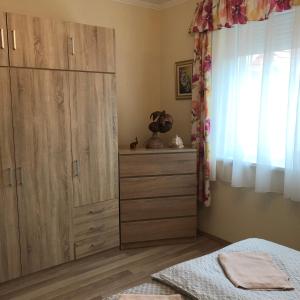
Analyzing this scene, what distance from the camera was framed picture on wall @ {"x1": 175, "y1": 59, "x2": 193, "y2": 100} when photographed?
353cm

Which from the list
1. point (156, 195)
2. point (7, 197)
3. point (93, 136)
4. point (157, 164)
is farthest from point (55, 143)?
point (156, 195)

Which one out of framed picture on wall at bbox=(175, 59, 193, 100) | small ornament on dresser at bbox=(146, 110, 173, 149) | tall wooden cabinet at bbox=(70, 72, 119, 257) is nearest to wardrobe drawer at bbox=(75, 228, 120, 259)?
tall wooden cabinet at bbox=(70, 72, 119, 257)

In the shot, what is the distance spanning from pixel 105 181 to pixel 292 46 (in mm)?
1979

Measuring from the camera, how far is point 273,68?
104 inches

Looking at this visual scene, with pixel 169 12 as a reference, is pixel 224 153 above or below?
below

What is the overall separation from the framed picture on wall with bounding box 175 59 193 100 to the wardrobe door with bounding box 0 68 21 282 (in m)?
1.89

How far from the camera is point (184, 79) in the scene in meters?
3.60

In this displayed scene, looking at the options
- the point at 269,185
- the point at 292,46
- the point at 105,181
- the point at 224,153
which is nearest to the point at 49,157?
the point at 105,181

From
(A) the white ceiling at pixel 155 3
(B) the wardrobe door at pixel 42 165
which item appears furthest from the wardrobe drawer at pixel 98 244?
(A) the white ceiling at pixel 155 3

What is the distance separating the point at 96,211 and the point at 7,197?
825 millimetres

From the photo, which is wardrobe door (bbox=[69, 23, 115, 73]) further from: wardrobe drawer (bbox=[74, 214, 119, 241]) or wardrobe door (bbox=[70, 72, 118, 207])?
wardrobe drawer (bbox=[74, 214, 119, 241])

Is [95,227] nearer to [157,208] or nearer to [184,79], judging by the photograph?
[157,208]

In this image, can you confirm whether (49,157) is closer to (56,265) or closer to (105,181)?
(105,181)

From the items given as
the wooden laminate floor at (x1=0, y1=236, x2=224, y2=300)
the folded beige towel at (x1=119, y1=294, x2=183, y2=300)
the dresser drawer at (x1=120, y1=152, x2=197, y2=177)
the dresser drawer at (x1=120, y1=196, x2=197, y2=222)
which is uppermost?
the dresser drawer at (x1=120, y1=152, x2=197, y2=177)
